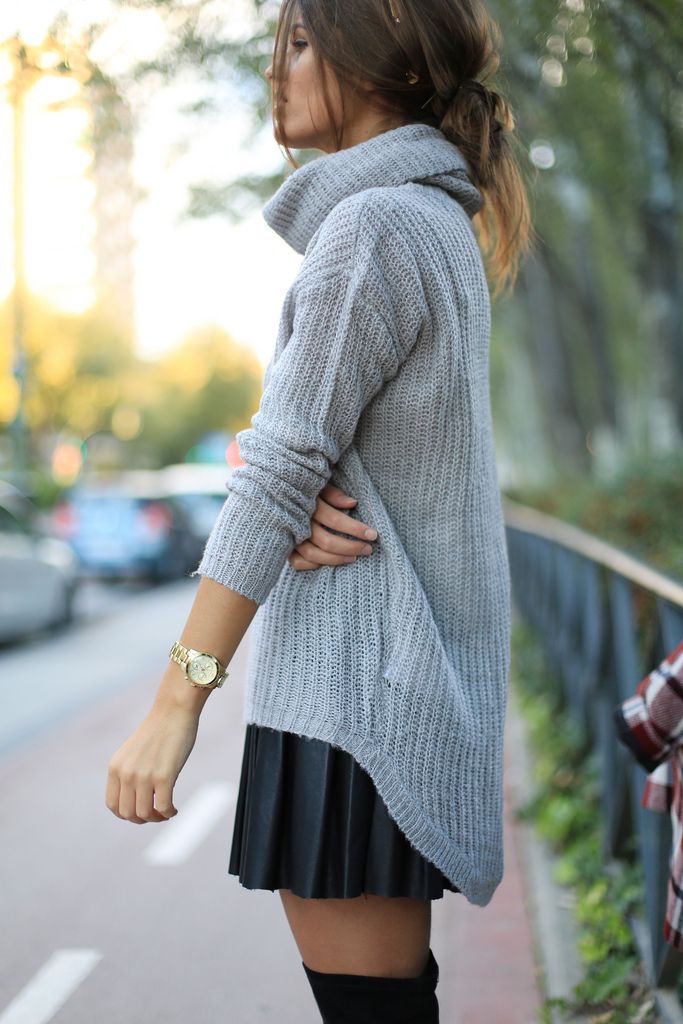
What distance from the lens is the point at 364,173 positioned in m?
1.49

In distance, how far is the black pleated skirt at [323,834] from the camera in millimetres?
1409

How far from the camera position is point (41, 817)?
17.1 ft

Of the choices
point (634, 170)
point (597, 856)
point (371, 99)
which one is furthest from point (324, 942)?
point (634, 170)

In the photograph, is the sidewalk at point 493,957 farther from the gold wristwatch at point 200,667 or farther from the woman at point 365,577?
the gold wristwatch at point 200,667

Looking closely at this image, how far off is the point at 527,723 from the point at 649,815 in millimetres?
3550

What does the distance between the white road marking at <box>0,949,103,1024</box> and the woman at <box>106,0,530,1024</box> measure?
2.09 m

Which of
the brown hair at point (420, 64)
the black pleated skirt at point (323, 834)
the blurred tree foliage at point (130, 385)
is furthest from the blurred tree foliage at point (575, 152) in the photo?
the blurred tree foliage at point (130, 385)

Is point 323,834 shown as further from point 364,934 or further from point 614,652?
point 614,652

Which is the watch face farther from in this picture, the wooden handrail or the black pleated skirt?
the wooden handrail

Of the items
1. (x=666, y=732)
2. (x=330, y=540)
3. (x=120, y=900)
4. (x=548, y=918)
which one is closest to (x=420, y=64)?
(x=330, y=540)

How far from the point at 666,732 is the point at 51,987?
2299mm

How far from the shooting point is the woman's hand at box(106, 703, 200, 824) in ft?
4.42

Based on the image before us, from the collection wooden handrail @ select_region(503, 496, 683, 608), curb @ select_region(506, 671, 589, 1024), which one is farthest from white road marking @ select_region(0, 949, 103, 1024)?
wooden handrail @ select_region(503, 496, 683, 608)

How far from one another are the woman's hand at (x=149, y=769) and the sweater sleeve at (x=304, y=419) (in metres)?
0.19
